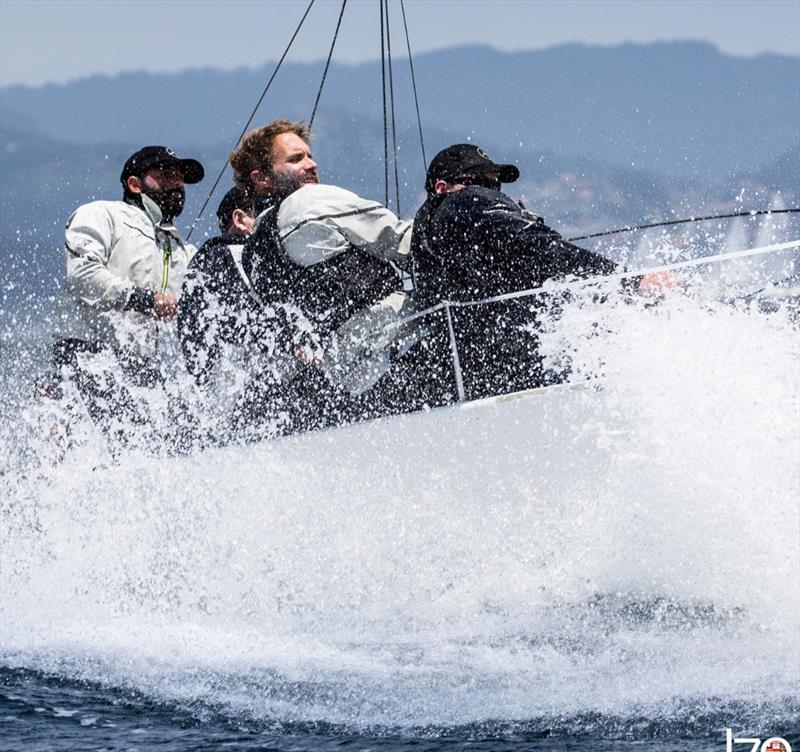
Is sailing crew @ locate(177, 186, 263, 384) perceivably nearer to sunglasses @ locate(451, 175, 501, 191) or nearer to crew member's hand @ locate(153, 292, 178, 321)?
crew member's hand @ locate(153, 292, 178, 321)

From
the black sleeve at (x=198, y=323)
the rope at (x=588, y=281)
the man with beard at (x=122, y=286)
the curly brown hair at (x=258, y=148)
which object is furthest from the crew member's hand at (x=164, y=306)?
the rope at (x=588, y=281)

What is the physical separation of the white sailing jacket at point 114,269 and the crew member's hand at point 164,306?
13 centimetres

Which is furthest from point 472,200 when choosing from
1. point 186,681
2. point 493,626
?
point 186,681

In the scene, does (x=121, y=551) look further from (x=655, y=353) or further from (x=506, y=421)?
(x=655, y=353)

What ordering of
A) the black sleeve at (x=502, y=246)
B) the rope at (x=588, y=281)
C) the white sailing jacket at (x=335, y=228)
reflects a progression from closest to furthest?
the rope at (x=588, y=281)
the black sleeve at (x=502, y=246)
the white sailing jacket at (x=335, y=228)

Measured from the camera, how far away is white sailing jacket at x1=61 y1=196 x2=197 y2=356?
6.18 meters

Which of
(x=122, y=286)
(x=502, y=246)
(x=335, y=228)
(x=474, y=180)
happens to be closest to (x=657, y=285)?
(x=502, y=246)

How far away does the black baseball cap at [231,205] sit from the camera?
250 inches

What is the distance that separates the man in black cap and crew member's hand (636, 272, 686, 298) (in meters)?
0.14

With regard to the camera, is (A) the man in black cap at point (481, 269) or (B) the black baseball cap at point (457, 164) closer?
(A) the man in black cap at point (481, 269)

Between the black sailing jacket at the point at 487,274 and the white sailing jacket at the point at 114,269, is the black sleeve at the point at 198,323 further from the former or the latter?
the black sailing jacket at the point at 487,274

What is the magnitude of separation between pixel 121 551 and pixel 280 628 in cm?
101

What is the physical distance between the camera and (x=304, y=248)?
17.3ft

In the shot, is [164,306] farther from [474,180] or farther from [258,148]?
[474,180]
